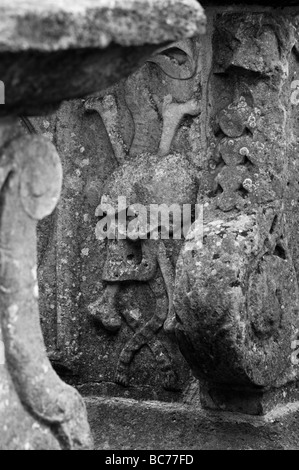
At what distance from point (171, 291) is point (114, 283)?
0.24 m

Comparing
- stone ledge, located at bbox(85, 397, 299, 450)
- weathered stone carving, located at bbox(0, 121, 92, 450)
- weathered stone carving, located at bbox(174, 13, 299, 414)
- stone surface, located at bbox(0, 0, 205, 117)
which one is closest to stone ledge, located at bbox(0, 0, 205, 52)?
stone surface, located at bbox(0, 0, 205, 117)

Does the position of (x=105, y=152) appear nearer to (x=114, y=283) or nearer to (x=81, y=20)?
(x=114, y=283)

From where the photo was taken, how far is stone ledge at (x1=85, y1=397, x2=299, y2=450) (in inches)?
195

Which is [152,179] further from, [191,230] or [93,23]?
[93,23]

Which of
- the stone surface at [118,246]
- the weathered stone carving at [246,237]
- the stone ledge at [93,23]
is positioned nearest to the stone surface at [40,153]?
the stone ledge at [93,23]

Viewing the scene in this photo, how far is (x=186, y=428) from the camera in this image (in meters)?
5.09

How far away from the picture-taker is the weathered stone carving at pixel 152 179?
5270 millimetres

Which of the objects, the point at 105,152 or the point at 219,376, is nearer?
the point at 219,376

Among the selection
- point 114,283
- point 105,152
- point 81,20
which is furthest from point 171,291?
point 81,20

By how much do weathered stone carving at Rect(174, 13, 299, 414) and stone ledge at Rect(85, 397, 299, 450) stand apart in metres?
0.06

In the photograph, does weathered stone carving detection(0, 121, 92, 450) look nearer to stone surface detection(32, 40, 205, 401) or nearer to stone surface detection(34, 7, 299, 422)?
stone surface detection(34, 7, 299, 422)

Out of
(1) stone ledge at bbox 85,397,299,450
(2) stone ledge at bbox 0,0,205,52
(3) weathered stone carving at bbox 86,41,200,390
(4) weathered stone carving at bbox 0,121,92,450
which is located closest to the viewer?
(2) stone ledge at bbox 0,0,205,52

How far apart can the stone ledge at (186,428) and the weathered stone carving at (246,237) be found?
0.06 m

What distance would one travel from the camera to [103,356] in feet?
17.9
